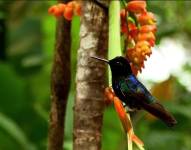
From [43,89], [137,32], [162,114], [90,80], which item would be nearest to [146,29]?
[137,32]

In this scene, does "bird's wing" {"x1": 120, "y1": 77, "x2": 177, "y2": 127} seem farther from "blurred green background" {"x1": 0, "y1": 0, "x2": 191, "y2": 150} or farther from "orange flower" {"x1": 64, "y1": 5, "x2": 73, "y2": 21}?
"blurred green background" {"x1": 0, "y1": 0, "x2": 191, "y2": 150}

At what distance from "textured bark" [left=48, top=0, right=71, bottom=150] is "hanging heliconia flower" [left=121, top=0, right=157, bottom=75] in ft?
0.86

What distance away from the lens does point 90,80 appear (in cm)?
163

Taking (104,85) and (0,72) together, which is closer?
(104,85)

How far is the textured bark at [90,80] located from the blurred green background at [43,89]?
1161 millimetres

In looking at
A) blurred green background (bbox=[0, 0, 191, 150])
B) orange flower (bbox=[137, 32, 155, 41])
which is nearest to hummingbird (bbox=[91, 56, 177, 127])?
orange flower (bbox=[137, 32, 155, 41])

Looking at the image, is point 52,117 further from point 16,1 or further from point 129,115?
point 16,1

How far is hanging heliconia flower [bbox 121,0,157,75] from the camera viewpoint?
62.4 inches

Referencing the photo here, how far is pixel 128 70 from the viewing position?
154 cm

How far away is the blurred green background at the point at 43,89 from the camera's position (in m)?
3.50

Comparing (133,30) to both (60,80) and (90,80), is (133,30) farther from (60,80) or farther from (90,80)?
(60,80)

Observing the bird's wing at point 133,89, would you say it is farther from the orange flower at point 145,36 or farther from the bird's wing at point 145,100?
the orange flower at point 145,36

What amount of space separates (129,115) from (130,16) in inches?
16.5

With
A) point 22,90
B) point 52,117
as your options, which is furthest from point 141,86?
Answer: point 22,90
